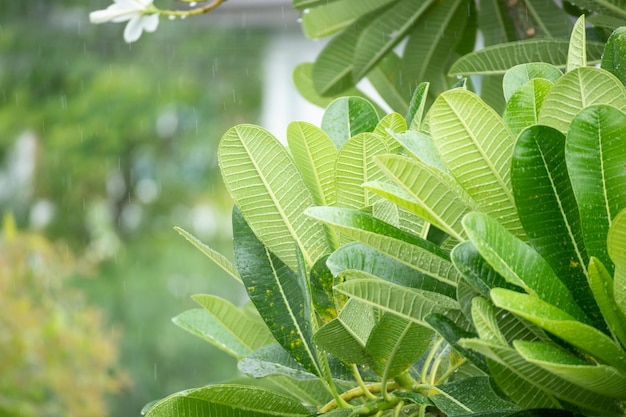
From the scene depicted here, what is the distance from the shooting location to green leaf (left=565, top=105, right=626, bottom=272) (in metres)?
0.32

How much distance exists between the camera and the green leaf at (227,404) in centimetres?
40

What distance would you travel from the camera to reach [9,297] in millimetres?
3250

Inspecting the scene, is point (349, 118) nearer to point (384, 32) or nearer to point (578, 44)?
point (578, 44)

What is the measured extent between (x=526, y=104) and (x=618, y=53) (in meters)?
0.07

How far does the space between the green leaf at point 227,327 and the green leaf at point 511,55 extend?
285mm

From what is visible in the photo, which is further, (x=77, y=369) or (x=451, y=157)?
(x=77, y=369)

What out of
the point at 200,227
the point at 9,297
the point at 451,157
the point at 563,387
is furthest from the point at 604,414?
the point at 200,227

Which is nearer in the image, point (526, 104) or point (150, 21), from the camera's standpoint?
point (526, 104)

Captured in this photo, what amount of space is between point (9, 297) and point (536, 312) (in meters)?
3.24

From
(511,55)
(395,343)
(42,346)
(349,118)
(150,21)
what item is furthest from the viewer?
(42,346)

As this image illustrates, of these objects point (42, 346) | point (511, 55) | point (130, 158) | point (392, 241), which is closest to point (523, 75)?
point (392, 241)

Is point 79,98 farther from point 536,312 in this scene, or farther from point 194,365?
point 536,312

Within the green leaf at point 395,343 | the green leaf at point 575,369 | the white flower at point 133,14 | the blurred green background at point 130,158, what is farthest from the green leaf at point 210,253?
the blurred green background at point 130,158

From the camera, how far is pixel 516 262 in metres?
0.32
